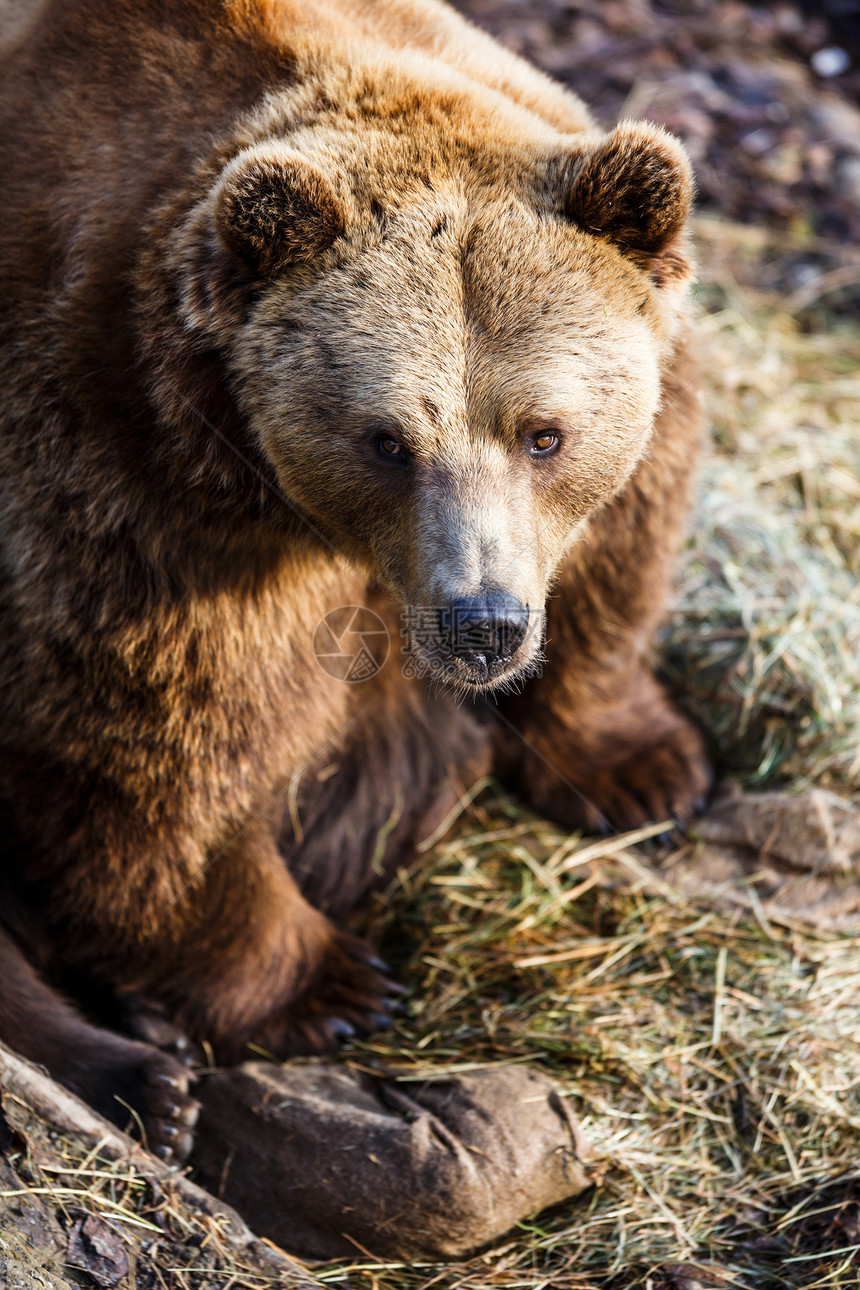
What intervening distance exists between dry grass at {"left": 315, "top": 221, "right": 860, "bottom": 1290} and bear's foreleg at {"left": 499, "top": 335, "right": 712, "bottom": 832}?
0.18 metres

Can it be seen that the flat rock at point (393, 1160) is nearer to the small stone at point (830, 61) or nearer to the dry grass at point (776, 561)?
the dry grass at point (776, 561)

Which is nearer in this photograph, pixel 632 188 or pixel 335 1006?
pixel 632 188

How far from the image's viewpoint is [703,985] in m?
4.42

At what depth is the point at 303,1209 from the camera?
3840 millimetres

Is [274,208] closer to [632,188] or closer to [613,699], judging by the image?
[632,188]

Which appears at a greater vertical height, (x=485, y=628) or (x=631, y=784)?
(x=485, y=628)

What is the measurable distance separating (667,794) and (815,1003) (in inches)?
41.9

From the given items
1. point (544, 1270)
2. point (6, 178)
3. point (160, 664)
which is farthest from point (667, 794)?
point (6, 178)

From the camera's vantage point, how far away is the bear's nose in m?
3.09

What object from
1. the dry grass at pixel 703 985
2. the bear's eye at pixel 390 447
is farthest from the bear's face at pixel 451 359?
the dry grass at pixel 703 985

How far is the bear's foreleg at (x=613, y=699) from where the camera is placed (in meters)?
4.41

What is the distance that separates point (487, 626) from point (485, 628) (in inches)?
0.5

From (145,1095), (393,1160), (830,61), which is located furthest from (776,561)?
(830,61)

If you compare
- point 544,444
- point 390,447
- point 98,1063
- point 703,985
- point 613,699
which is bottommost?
point 98,1063
